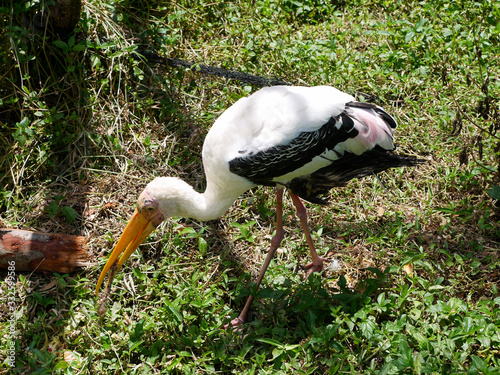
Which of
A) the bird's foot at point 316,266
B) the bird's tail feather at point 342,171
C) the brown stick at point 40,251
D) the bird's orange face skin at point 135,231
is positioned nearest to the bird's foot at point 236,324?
the bird's foot at point 316,266

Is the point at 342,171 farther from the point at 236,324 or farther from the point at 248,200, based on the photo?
the point at 236,324

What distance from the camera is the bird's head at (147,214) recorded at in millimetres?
3494

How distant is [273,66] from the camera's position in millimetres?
5230

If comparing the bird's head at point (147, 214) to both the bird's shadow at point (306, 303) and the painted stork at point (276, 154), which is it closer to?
the painted stork at point (276, 154)

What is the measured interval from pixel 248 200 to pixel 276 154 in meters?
1.08

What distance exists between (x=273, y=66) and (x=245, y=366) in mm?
2986

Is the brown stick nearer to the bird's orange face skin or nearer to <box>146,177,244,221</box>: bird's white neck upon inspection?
the bird's orange face skin

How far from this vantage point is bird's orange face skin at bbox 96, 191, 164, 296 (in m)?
3.50

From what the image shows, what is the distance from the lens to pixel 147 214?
3.53 metres

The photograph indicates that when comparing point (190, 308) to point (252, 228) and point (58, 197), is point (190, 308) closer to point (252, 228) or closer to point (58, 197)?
point (252, 228)

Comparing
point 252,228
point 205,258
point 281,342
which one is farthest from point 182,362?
point 252,228

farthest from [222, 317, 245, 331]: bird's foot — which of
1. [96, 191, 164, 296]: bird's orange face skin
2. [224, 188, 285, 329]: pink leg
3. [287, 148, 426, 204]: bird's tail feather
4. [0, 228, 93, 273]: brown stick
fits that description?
[0, 228, 93, 273]: brown stick

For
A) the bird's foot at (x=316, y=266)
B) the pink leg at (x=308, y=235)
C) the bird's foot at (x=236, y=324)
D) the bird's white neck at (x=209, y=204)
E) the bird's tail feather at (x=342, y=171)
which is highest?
the bird's tail feather at (x=342, y=171)

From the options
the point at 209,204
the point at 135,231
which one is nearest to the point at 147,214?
the point at 135,231
